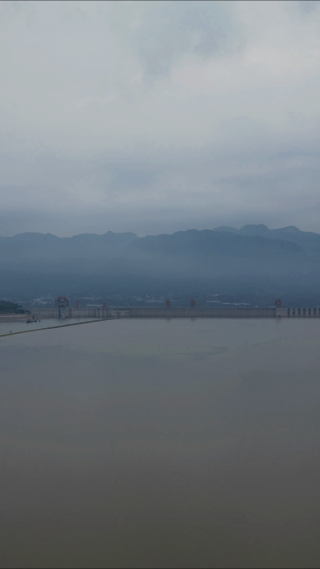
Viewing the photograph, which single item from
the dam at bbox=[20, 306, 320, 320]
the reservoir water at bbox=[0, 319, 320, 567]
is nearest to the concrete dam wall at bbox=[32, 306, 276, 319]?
the dam at bbox=[20, 306, 320, 320]

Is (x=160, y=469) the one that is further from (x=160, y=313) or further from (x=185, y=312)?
(x=160, y=313)

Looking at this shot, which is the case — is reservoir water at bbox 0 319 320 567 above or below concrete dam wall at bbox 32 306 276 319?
below

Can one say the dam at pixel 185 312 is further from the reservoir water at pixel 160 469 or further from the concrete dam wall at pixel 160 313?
the reservoir water at pixel 160 469

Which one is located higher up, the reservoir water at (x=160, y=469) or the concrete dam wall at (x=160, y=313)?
the concrete dam wall at (x=160, y=313)

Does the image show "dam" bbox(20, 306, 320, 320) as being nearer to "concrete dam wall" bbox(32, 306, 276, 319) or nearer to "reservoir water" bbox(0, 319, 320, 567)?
"concrete dam wall" bbox(32, 306, 276, 319)

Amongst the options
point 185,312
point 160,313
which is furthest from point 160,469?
point 160,313

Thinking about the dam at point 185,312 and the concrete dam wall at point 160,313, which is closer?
the dam at point 185,312

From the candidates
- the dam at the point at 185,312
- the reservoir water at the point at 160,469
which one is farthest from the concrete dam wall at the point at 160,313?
the reservoir water at the point at 160,469

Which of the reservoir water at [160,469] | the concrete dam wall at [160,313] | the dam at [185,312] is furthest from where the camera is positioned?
the concrete dam wall at [160,313]

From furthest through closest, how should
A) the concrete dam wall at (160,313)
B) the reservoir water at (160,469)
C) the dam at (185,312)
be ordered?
the concrete dam wall at (160,313), the dam at (185,312), the reservoir water at (160,469)
